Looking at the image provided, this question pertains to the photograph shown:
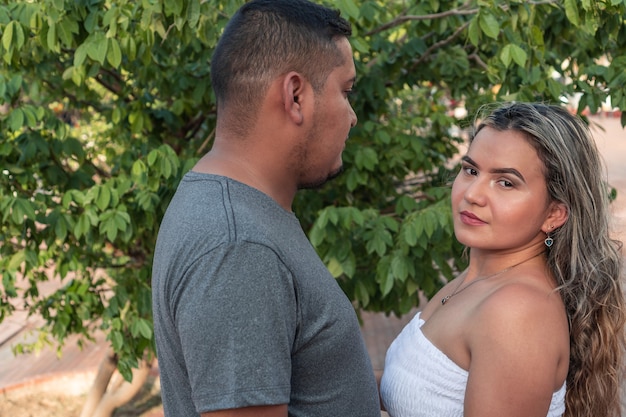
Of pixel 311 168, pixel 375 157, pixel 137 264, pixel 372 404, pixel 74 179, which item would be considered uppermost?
pixel 311 168

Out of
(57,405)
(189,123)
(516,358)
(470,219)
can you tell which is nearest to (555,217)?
(470,219)

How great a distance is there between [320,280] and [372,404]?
14.4 inches

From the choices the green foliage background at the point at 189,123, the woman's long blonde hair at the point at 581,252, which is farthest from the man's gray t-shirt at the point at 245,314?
the green foliage background at the point at 189,123

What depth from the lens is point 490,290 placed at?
2053mm

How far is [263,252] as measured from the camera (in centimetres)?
149

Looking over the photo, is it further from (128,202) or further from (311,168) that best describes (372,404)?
(128,202)

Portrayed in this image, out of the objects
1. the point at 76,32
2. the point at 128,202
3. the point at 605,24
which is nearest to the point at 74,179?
the point at 128,202

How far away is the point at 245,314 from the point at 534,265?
0.97 meters

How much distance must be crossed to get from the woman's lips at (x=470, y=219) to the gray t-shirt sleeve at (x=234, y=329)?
79 cm

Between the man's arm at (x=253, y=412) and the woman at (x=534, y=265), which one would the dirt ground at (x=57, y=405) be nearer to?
the woman at (x=534, y=265)

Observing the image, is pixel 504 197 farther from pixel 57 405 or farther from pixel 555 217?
pixel 57 405

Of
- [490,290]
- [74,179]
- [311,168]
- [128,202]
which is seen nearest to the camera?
[311,168]

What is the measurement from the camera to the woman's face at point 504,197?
2.04m

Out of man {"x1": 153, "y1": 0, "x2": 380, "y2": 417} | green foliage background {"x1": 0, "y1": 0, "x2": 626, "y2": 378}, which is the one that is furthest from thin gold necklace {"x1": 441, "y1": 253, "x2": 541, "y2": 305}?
green foliage background {"x1": 0, "y1": 0, "x2": 626, "y2": 378}
